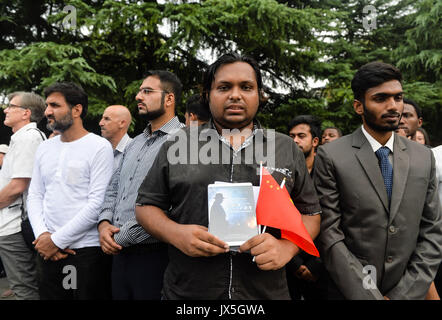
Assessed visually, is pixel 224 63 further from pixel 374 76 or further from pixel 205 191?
pixel 374 76

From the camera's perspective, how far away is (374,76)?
1988 millimetres

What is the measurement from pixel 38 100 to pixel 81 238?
183 cm

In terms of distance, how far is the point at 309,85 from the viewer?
31.2 ft

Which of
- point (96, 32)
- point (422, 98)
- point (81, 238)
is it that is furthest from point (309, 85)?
point (81, 238)

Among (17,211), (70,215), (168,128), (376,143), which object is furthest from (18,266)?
(376,143)

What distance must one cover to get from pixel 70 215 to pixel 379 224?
2231 mm

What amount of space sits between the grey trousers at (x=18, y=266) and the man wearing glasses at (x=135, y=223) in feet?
4.10

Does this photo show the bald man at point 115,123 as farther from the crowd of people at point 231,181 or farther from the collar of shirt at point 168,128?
the collar of shirt at point 168,128

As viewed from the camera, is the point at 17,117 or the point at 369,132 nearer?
the point at 369,132

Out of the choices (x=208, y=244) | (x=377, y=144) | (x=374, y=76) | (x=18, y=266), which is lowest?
(x=18, y=266)

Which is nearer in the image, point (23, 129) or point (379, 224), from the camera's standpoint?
point (379, 224)

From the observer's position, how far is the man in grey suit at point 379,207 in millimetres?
1885
